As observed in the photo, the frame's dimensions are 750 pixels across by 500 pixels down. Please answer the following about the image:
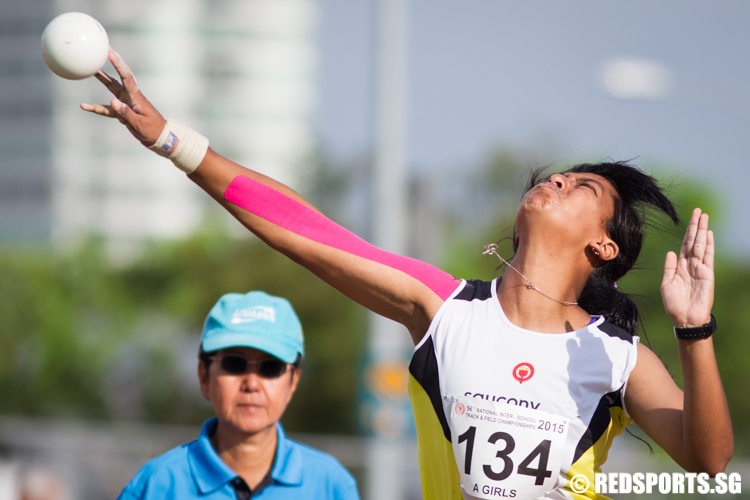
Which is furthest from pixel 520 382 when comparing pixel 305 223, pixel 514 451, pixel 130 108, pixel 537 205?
pixel 130 108

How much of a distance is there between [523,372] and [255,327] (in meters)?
1.37

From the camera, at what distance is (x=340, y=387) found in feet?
72.9

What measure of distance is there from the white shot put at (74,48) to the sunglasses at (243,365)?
139 cm

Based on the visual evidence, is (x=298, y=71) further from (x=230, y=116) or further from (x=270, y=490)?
(x=270, y=490)

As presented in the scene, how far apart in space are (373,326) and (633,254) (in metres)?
5.99

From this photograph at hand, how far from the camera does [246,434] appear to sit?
3.47 metres

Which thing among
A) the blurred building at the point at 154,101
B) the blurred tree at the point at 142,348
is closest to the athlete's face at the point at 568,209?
the blurred tree at the point at 142,348

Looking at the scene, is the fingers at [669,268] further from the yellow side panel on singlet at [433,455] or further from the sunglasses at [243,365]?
the sunglasses at [243,365]

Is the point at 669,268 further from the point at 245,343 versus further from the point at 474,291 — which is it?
the point at 245,343

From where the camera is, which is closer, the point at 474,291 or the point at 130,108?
the point at 130,108

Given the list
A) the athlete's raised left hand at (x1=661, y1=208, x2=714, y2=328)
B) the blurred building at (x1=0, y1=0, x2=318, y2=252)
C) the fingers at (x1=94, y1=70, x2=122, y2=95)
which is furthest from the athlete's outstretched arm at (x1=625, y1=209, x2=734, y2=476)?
the blurred building at (x1=0, y1=0, x2=318, y2=252)

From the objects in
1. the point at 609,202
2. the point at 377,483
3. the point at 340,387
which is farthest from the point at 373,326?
the point at 340,387

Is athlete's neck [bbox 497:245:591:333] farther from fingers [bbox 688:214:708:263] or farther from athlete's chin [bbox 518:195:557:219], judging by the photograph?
fingers [bbox 688:214:708:263]

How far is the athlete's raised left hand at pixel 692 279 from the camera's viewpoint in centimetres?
251
